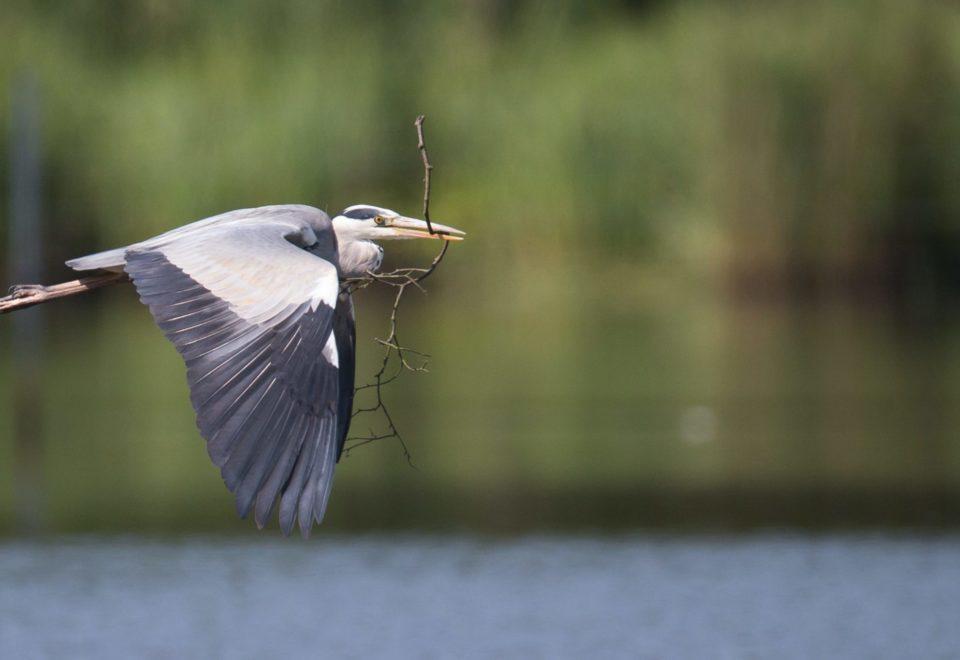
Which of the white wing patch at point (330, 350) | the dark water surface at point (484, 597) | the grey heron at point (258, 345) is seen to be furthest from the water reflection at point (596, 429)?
the white wing patch at point (330, 350)

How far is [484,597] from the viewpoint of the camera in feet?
38.3

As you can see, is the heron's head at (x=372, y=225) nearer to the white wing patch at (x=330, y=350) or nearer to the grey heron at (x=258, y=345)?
the grey heron at (x=258, y=345)

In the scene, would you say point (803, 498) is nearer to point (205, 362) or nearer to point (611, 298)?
point (205, 362)

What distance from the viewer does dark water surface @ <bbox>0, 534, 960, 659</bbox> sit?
1049 centimetres

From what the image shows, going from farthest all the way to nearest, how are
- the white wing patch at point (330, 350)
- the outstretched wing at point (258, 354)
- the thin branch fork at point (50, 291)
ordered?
the thin branch fork at point (50, 291) < the white wing patch at point (330, 350) < the outstretched wing at point (258, 354)

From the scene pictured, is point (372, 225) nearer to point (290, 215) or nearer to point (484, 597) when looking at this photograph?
point (290, 215)

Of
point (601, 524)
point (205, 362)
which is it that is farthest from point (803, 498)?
point (205, 362)

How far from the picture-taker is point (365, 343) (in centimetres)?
2438

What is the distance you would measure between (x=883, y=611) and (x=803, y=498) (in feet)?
10.4

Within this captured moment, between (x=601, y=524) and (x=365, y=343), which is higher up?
(x=601, y=524)

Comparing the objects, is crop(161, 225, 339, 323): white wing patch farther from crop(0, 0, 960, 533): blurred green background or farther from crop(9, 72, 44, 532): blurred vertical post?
crop(0, 0, 960, 533): blurred green background

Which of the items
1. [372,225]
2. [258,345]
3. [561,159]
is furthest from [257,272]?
[561,159]

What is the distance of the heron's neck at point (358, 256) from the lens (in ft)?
20.6

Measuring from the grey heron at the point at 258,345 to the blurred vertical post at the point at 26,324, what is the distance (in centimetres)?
840
